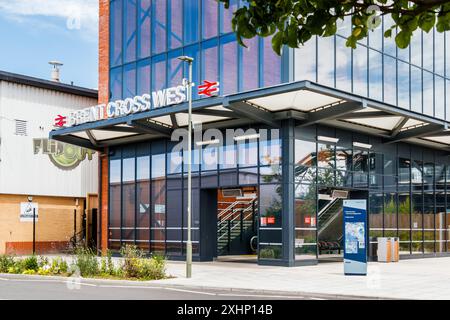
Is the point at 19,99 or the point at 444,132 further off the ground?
the point at 19,99

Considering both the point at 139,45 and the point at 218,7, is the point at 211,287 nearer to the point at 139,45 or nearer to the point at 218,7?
the point at 218,7

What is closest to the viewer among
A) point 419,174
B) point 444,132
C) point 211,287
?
point 211,287

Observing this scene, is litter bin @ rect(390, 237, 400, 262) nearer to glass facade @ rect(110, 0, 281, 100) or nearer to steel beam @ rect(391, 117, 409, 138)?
steel beam @ rect(391, 117, 409, 138)

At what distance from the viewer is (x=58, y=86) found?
126 feet

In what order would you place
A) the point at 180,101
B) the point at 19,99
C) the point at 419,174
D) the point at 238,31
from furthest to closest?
1. the point at 19,99
2. the point at 419,174
3. the point at 180,101
4. the point at 238,31

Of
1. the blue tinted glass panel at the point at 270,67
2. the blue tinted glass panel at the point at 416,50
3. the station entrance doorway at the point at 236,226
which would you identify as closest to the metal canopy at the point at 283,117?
the blue tinted glass panel at the point at 270,67

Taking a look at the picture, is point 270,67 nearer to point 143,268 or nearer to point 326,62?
point 326,62

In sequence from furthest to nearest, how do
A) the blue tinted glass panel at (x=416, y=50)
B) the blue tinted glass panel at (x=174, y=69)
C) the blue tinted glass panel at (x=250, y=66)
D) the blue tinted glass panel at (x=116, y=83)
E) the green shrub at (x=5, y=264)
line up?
the blue tinted glass panel at (x=116, y=83) < the blue tinted glass panel at (x=416, y=50) < the blue tinted glass panel at (x=174, y=69) < the blue tinted glass panel at (x=250, y=66) < the green shrub at (x=5, y=264)

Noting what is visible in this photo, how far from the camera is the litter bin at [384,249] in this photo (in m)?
29.0

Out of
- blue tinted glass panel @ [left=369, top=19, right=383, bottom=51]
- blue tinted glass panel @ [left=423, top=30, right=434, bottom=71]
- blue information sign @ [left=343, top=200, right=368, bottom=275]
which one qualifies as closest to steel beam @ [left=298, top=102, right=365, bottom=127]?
blue tinted glass panel @ [left=369, top=19, right=383, bottom=51]

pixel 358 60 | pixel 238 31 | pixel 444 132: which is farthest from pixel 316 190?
pixel 238 31

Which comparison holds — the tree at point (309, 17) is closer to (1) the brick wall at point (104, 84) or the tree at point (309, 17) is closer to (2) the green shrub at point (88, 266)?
(2) the green shrub at point (88, 266)

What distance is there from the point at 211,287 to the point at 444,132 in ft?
54.6

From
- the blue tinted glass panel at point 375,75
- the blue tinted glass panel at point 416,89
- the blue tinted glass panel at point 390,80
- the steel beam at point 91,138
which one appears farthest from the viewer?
the steel beam at point 91,138
